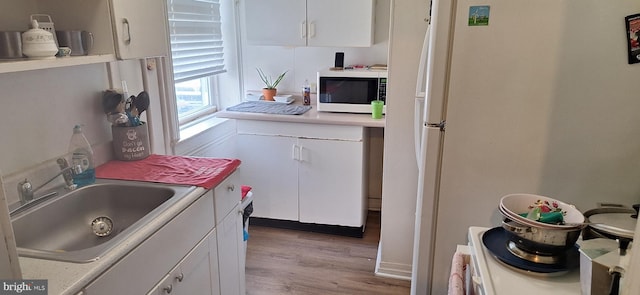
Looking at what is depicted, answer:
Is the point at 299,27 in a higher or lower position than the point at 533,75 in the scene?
higher

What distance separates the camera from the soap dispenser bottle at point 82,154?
1.62 m

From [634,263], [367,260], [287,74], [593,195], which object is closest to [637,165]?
[593,195]

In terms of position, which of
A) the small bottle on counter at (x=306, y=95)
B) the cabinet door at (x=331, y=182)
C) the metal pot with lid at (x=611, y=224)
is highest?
the small bottle on counter at (x=306, y=95)

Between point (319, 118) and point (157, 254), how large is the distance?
168 cm

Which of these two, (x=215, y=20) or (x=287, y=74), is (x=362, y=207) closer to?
(x=287, y=74)

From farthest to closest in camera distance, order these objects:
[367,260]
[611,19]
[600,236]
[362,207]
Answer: [362,207] < [367,260] < [611,19] < [600,236]

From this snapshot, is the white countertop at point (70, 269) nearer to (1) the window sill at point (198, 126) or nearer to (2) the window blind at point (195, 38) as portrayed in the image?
(1) the window sill at point (198, 126)

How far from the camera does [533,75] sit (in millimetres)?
1443

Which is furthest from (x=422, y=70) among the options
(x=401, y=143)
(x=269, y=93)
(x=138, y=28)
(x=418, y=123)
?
(x=269, y=93)

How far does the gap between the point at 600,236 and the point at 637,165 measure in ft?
1.61

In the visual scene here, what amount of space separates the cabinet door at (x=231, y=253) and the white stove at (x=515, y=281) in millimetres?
1095

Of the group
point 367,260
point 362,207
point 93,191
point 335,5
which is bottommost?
point 367,260

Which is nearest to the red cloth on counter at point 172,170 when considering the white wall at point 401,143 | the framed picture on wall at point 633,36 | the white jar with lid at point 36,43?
the white jar with lid at point 36,43

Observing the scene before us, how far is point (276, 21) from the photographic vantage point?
3.01 meters
